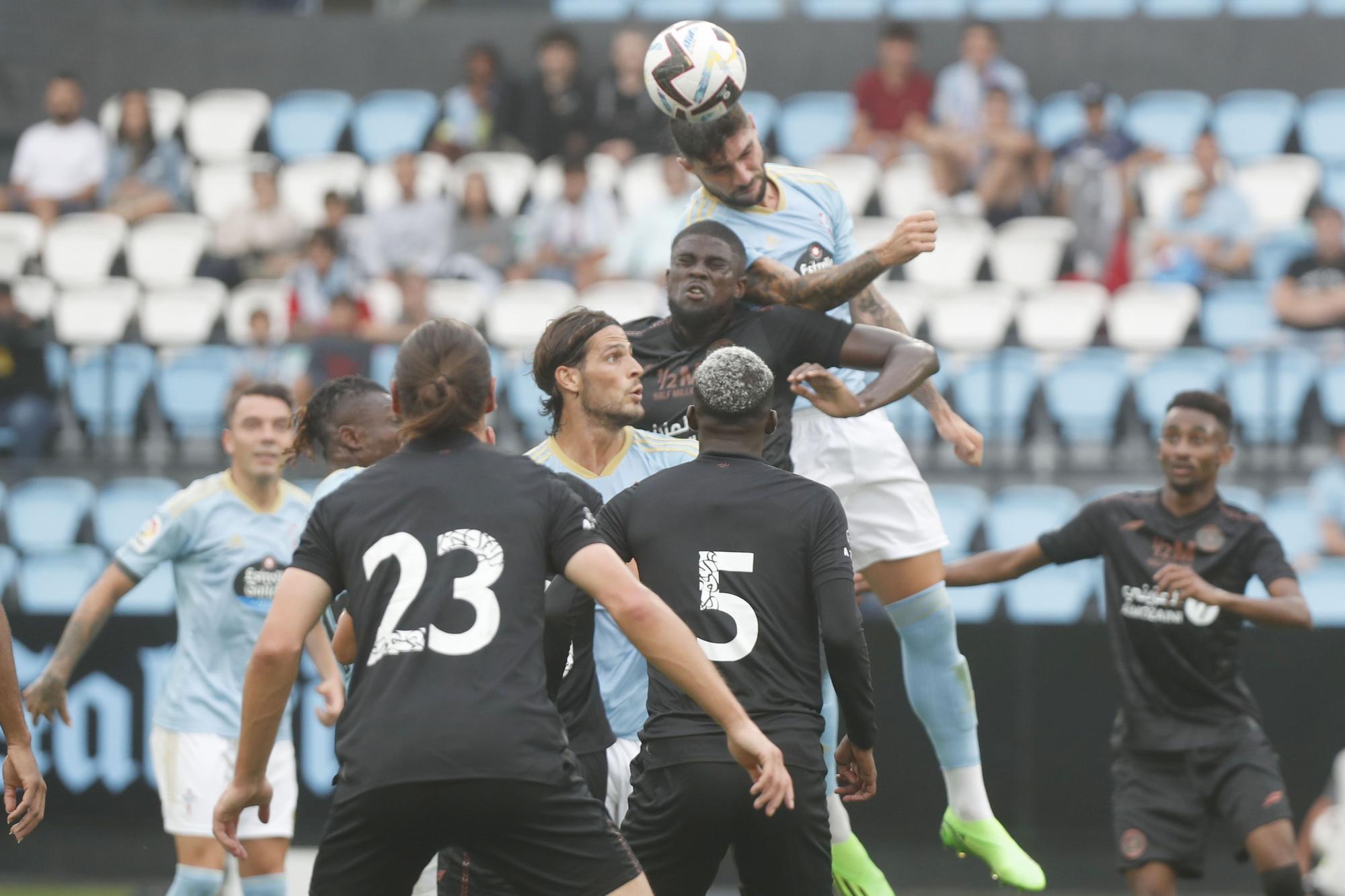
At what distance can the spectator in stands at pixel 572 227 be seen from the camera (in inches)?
557

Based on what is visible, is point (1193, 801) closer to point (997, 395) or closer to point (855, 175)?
point (997, 395)

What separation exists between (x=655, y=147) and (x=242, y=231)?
3.63 meters

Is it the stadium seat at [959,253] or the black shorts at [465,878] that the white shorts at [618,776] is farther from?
the stadium seat at [959,253]

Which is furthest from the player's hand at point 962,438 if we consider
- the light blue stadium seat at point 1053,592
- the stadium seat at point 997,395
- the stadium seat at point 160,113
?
the stadium seat at point 160,113

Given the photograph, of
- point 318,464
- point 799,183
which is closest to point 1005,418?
point 318,464

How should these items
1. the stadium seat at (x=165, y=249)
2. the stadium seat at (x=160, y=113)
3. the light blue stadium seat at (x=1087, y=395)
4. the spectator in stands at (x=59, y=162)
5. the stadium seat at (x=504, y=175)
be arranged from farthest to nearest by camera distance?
the stadium seat at (x=160, y=113) → the spectator in stands at (x=59, y=162) → the stadium seat at (x=504, y=175) → the stadium seat at (x=165, y=249) → the light blue stadium seat at (x=1087, y=395)

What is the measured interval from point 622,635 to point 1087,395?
683cm

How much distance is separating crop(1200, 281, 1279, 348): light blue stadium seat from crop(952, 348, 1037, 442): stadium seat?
6.73ft

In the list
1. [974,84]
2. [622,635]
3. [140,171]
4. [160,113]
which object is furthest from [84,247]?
[622,635]

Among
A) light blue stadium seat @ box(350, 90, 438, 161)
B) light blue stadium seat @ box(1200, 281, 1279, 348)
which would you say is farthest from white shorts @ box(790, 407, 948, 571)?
light blue stadium seat @ box(350, 90, 438, 161)

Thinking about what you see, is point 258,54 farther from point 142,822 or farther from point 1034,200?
point 142,822

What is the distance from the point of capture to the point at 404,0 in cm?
1889

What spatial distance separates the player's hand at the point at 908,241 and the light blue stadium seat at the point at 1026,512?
17.5 feet

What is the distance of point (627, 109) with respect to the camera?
15.7m
